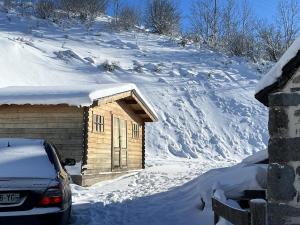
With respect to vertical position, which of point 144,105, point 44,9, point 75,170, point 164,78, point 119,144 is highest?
point 44,9

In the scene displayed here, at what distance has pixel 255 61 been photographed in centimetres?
4612

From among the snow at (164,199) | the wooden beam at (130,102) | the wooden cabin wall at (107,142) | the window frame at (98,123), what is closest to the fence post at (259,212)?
the snow at (164,199)

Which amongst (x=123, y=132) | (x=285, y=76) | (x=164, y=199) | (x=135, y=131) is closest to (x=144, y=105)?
(x=123, y=132)

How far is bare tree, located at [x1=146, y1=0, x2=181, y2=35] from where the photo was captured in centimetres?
5091

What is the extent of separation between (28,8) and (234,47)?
2085 cm

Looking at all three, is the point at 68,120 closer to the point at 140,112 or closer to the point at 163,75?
the point at 140,112

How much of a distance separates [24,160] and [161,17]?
44972 mm

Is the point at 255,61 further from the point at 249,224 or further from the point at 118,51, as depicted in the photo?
the point at 249,224

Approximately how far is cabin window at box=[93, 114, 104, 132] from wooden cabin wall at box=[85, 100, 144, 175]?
0.40ft

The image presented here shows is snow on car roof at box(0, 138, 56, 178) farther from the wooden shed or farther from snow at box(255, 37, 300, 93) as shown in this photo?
the wooden shed

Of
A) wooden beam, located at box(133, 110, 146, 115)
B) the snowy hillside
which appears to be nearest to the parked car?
wooden beam, located at box(133, 110, 146, 115)

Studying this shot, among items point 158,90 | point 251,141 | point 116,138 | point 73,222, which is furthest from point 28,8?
point 73,222

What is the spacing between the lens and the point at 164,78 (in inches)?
1523

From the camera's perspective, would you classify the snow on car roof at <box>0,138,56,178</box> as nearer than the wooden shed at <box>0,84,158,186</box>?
Yes
